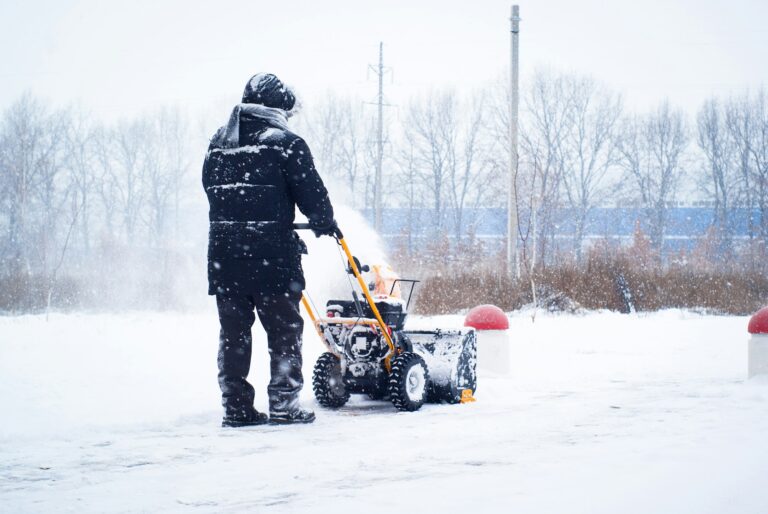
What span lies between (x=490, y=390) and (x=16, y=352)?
16.5ft

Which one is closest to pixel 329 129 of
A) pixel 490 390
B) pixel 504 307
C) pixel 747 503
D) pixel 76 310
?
pixel 76 310

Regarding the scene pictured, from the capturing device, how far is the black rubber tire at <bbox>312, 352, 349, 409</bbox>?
6836mm

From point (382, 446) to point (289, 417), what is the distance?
1.05m

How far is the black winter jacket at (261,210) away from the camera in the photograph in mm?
5828

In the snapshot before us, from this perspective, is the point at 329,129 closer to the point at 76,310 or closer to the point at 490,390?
the point at 76,310

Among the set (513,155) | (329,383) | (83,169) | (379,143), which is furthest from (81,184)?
(329,383)

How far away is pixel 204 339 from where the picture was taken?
1180 cm

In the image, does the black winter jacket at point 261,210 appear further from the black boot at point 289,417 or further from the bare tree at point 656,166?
the bare tree at point 656,166

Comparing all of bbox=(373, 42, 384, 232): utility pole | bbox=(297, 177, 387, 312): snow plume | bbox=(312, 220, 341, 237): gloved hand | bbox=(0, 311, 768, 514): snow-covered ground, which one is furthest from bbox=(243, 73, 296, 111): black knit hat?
bbox=(373, 42, 384, 232): utility pole

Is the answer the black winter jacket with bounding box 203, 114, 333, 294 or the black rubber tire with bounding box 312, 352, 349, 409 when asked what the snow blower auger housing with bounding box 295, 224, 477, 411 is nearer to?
the black rubber tire with bounding box 312, 352, 349, 409

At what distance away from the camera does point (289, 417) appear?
233 inches

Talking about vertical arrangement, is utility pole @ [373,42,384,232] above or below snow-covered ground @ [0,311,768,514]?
above

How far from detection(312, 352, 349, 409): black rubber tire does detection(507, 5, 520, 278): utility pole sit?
13624 mm

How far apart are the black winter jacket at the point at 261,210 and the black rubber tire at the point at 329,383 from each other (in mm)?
1125
